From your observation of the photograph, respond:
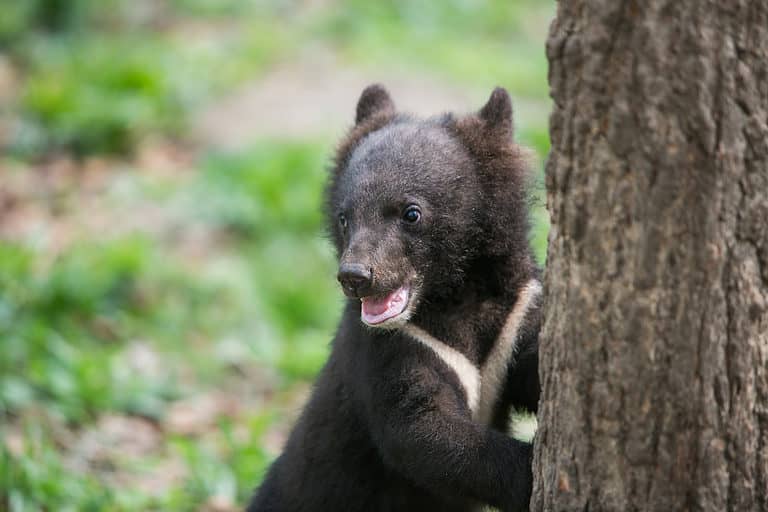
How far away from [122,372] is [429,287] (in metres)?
3.31

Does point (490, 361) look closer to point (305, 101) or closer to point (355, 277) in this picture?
point (355, 277)

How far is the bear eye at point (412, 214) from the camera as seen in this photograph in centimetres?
376

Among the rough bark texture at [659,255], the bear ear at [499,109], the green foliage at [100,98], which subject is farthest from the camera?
the green foliage at [100,98]

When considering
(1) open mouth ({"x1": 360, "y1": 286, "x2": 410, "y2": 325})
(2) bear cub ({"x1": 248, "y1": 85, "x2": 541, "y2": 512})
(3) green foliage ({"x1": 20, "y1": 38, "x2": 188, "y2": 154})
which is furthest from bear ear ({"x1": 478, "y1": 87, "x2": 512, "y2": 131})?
(3) green foliage ({"x1": 20, "y1": 38, "x2": 188, "y2": 154})

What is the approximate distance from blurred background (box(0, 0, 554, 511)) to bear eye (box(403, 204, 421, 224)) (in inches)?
25.5

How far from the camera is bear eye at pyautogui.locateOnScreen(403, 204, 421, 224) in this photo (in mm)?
3758

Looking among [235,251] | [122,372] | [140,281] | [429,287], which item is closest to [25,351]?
[122,372]

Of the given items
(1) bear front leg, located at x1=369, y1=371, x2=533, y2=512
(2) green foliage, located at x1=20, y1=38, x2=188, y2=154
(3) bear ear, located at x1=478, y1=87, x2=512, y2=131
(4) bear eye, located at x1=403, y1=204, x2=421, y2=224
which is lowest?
(1) bear front leg, located at x1=369, y1=371, x2=533, y2=512

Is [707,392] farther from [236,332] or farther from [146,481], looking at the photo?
[236,332]

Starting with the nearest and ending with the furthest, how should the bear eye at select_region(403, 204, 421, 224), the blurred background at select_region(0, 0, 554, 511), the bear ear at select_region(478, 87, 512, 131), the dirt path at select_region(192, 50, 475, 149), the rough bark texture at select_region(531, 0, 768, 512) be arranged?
the rough bark texture at select_region(531, 0, 768, 512) < the bear eye at select_region(403, 204, 421, 224) < the bear ear at select_region(478, 87, 512, 131) < the blurred background at select_region(0, 0, 554, 511) < the dirt path at select_region(192, 50, 475, 149)

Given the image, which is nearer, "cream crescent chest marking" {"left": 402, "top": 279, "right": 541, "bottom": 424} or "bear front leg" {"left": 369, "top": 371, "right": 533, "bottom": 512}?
"bear front leg" {"left": 369, "top": 371, "right": 533, "bottom": 512}

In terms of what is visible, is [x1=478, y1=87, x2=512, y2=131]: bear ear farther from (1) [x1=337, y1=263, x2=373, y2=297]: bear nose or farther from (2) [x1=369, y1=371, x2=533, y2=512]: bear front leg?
(2) [x1=369, y1=371, x2=533, y2=512]: bear front leg

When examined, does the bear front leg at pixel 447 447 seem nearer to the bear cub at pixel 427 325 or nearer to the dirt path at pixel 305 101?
the bear cub at pixel 427 325

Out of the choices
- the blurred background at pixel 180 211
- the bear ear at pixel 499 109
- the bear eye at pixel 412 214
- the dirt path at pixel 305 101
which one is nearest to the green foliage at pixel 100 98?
the blurred background at pixel 180 211
